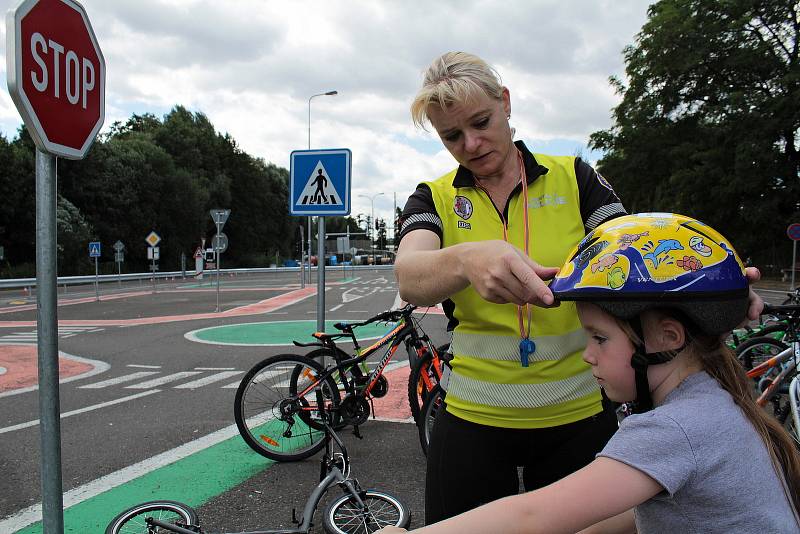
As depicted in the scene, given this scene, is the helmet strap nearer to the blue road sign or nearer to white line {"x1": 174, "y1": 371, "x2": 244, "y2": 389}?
the blue road sign

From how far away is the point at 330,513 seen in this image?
350 cm

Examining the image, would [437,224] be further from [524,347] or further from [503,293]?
[503,293]

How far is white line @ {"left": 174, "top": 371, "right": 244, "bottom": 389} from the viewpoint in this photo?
7866 mm

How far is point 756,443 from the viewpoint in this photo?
1293 millimetres

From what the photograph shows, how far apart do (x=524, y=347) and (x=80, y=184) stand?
165 ft

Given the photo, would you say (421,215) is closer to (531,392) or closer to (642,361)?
(531,392)

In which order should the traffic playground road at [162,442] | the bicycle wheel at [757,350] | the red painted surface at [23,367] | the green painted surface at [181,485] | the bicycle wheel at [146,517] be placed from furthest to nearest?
the red painted surface at [23,367] → the bicycle wheel at [757,350] → the traffic playground road at [162,442] → the green painted surface at [181,485] → the bicycle wheel at [146,517]

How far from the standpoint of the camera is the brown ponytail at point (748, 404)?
4.44 feet

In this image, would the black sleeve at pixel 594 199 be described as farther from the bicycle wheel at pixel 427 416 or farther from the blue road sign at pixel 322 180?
the blue road sign at pixel 322 180

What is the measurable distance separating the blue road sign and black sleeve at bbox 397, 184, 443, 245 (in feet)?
15.4

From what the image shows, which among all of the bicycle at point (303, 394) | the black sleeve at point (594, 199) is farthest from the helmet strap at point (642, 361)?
the bicycle at point (303, 394)

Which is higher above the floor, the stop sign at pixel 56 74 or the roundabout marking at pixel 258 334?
the stop sign at pixel 56 74

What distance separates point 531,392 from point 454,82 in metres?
0.93

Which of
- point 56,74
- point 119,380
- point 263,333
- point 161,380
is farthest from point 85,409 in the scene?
point 263,333
